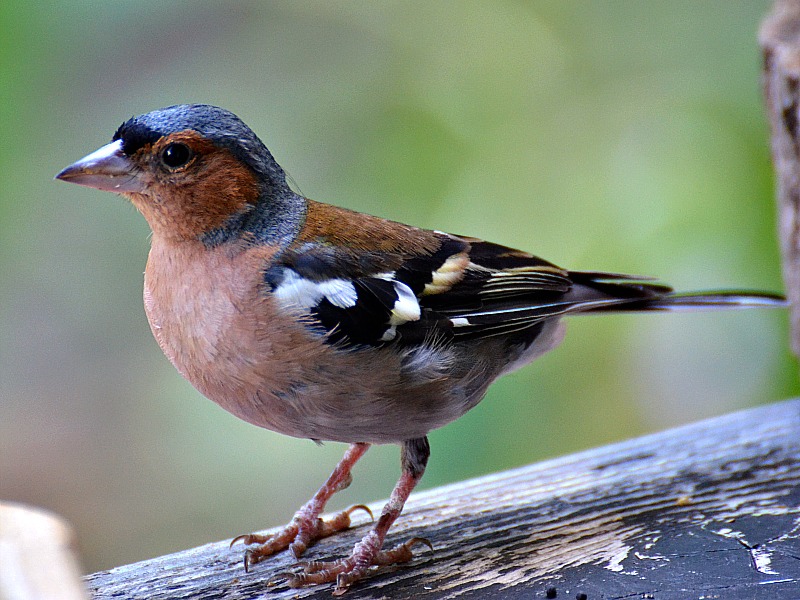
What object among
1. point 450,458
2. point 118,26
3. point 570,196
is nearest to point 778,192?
point 570,196

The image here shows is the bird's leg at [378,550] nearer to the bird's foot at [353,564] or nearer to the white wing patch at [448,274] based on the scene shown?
the bird's foot at [353,564]

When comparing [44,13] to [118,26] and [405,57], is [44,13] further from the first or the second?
[405,57]

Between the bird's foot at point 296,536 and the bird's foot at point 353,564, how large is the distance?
0.48 feet

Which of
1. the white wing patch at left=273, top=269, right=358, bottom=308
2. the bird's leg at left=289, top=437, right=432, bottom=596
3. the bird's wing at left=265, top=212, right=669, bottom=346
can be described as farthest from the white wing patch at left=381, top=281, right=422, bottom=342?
the bird's leg at left=289, top=437, right=432, bottom=596

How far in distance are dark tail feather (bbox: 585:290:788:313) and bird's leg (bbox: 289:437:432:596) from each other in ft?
2.57

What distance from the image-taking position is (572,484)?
309cm

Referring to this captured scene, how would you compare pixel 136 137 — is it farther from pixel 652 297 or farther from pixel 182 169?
pixel 652 297

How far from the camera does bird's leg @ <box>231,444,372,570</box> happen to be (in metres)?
2.78

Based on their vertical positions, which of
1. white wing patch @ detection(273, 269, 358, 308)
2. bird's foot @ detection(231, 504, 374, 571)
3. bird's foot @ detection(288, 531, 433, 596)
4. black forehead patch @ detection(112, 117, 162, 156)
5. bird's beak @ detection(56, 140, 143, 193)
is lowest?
bird's foot @ detection(288, 531, 433, 596)

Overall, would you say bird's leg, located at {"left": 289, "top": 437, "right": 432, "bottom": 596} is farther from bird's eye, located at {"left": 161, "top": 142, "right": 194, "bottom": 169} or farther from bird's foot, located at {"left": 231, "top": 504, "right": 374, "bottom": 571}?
bird's eye, located at {"left": 161, "top": 142, "right": 194, "bottom": 169}

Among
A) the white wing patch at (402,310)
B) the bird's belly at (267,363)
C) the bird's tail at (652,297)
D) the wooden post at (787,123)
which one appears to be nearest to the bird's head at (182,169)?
the bird's belly at (267,363)

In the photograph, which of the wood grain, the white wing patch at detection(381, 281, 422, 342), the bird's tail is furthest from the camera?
the bird's tail

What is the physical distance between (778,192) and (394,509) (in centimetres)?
201

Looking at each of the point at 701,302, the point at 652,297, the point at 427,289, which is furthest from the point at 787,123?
the point at 427,289
